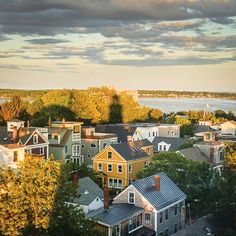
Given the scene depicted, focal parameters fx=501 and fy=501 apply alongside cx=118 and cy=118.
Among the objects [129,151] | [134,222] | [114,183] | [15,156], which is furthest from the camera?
[129,151]

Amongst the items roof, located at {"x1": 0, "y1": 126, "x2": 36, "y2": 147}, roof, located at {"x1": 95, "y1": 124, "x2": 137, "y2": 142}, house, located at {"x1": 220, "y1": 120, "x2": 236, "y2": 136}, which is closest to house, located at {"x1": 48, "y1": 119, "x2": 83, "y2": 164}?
roof, located at {"x1": 0, "y1": 126, "x2": 36, "y2": 147}

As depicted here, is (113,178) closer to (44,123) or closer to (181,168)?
(181,168)

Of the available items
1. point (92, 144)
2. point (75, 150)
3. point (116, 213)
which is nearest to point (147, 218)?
point (116, 213)

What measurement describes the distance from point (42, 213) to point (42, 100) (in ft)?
306

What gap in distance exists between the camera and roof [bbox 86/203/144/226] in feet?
128

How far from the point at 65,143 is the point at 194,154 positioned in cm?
1754

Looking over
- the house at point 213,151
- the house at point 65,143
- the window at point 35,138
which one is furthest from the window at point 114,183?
the house at point 213,151

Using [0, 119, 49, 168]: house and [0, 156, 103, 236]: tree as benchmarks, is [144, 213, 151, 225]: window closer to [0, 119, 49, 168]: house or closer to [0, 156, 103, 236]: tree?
[0, 156, 103, 236]: tree

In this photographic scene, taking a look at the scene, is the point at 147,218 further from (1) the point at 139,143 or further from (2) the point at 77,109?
(2) the point at 77,109

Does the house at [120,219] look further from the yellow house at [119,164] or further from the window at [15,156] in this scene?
the yellow house at [119,164]

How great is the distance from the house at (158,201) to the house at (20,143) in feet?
48.3

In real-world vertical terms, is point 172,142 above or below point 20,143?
below

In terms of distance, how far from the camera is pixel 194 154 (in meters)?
64.8

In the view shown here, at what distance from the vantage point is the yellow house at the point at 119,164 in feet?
200
